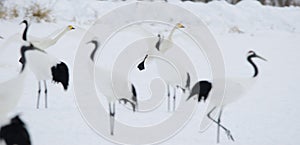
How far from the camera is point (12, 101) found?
147 inches

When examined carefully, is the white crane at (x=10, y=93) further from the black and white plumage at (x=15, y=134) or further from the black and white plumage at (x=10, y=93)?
the black and white plumage at (x=15, y=134)

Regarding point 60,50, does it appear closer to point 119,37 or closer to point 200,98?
point 119,37

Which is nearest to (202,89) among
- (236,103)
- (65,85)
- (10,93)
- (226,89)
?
(226,89)

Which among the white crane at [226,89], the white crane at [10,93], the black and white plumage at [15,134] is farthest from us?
the white crane at [226,89]

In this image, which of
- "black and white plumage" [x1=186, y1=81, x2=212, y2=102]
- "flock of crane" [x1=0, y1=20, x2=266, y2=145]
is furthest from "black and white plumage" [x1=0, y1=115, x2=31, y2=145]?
"black and white plumage" [x1=186, y1=81, x2=212, y2=102]

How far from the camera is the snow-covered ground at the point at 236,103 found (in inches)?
182

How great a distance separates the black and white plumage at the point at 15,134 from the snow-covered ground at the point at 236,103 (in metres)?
0.93

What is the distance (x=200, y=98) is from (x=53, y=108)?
6.29 ft

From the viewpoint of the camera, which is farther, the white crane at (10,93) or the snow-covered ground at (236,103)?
the snow-covered ground at (236,103)

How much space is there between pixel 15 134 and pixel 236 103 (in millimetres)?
3565

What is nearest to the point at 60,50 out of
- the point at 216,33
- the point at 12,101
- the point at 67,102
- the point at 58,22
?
the point at 67,102

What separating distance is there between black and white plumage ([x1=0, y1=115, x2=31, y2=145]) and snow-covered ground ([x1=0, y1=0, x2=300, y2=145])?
93 cm

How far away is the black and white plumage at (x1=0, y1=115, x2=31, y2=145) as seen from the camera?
3.22 metres

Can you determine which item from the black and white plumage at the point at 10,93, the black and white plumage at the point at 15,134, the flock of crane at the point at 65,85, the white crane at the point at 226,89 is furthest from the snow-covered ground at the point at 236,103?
the black and white plumage at the point at 15,134
